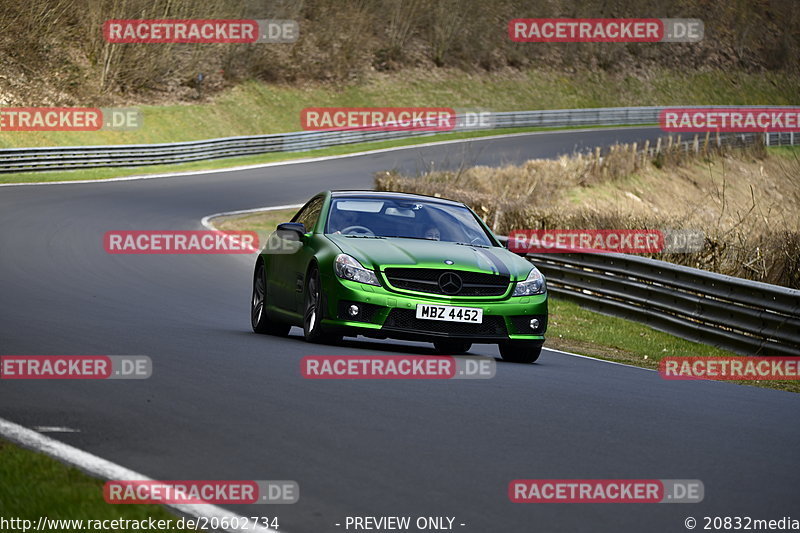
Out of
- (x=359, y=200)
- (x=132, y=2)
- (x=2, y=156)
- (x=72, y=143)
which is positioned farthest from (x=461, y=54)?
(x=359, y=200)

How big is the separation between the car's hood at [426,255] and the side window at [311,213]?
761 millimetres

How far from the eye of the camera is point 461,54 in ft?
252

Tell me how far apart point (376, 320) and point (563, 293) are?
8.84m

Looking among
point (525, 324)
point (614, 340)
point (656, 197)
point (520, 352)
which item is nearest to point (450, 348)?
point (520, 352)

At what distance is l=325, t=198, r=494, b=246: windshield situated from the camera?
12117 mm

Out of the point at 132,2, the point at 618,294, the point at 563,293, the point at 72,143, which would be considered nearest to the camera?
the point at 618,294

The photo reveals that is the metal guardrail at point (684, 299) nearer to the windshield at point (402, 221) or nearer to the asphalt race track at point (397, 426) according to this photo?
the asphalt race track at point (397, 426)

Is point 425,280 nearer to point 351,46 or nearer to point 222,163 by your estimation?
point 222,163

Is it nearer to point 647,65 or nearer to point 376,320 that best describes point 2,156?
point 376,320

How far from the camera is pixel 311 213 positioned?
12992 millimetres

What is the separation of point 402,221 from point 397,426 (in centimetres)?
497

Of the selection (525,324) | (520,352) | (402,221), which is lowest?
(520,352)

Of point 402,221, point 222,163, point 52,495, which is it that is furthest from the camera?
point 222,163

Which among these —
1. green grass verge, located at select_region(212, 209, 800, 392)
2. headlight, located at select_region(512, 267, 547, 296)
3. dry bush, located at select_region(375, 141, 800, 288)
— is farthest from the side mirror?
dry bush, located at select_region(375, 141, 800, 288)
